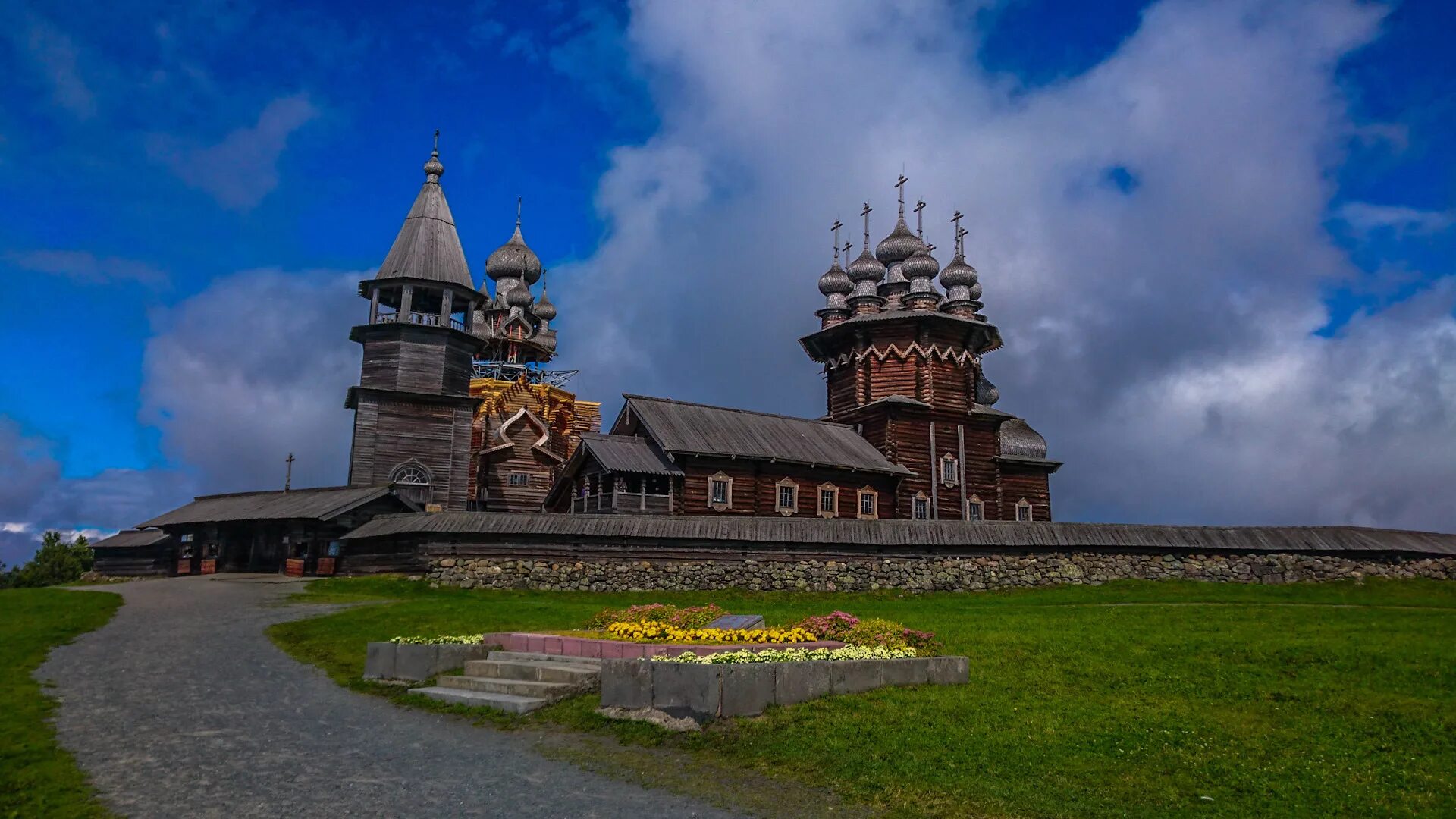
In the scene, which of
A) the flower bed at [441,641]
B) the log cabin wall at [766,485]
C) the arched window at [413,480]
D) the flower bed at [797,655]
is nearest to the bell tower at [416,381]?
the arched window at [413,480]

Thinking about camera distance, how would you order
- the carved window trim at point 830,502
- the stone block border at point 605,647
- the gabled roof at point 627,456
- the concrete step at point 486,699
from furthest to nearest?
1. the carved window trim at point 830,502
2. the gabled roof at point 627,456
3. the stone block border at point 605,647
4. the concrete step at point 486,699

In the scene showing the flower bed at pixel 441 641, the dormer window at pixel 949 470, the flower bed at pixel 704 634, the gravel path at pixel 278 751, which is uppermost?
the dormer window at pixel 949 470

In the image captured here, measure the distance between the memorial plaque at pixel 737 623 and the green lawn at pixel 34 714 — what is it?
884 centimetres

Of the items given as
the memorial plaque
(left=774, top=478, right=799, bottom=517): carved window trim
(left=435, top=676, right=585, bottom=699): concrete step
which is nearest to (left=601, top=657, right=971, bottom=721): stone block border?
(left=435, top=676, right=585, bottom=699): concrete step

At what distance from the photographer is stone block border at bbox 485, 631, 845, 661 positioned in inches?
543

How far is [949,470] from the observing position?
4994 centimetres

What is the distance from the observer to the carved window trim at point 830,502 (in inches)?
1688

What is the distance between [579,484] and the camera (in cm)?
4125

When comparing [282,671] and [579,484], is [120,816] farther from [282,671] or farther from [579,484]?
[579,484]

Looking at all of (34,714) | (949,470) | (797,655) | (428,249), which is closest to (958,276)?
(949,470)

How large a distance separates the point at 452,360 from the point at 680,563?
21.8 m

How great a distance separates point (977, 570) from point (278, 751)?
24.9 m

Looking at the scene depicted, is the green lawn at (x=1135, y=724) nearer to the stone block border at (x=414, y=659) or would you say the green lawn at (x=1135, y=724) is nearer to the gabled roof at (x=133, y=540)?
the stone block border at (x=414, y=659)

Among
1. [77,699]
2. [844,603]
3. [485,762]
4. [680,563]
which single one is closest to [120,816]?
[485,762]
